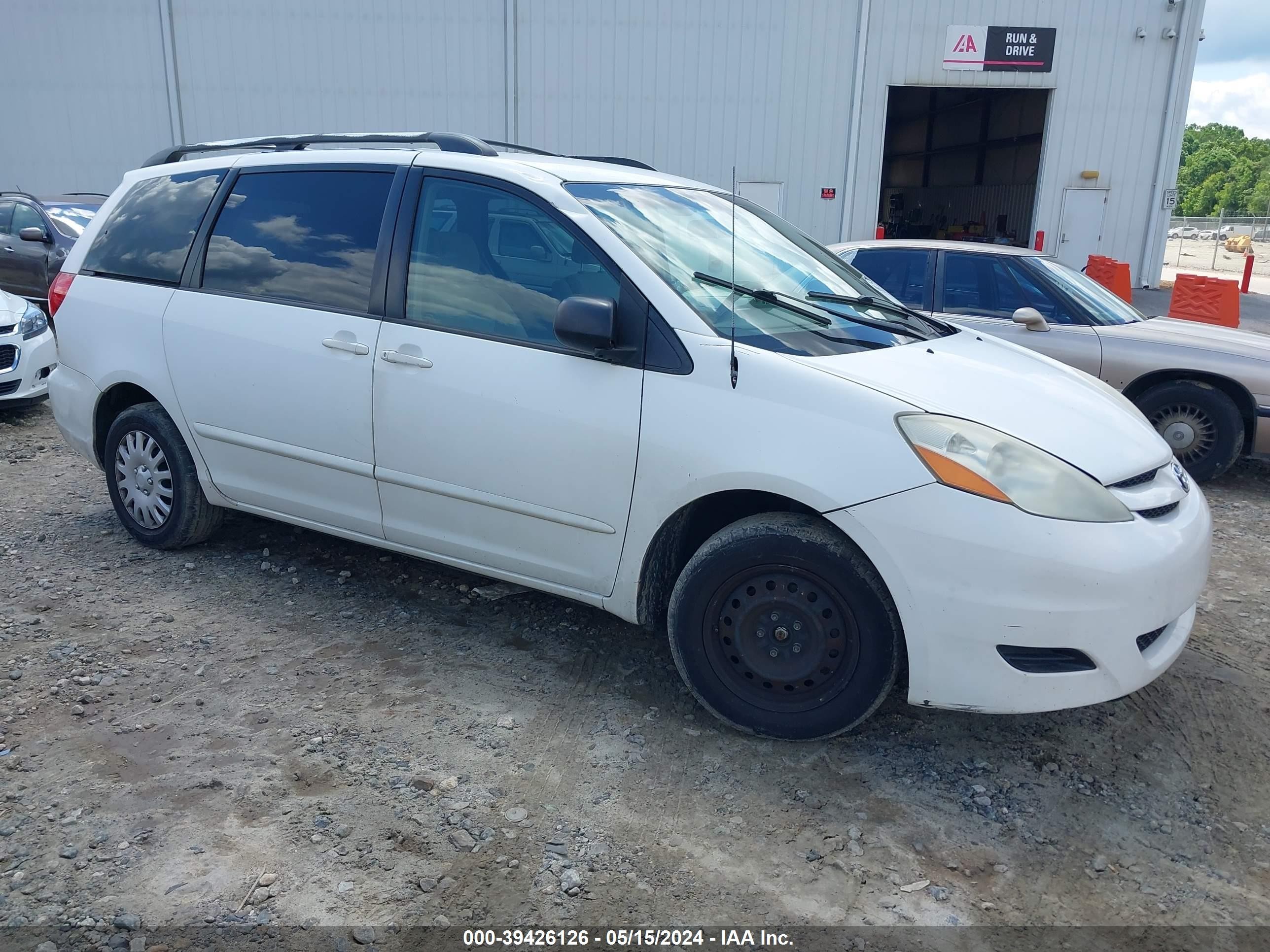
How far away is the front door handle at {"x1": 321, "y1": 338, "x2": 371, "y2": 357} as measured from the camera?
3.76 meters

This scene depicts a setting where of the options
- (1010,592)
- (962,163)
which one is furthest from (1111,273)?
(962,163)

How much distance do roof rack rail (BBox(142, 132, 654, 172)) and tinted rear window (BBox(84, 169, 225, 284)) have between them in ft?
0.68

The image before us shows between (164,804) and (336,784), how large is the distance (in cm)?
48

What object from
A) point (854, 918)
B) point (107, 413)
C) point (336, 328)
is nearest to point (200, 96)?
point (107, 413)

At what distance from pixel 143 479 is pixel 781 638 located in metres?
3.29

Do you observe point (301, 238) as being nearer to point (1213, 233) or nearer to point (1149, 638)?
point (1149, 638)

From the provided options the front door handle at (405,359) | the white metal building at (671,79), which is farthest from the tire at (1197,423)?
the white metal building at (671,79)

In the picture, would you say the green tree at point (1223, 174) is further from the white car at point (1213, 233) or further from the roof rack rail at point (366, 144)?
the roof rack rail at point (366, 144)

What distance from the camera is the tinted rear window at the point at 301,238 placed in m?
3.89

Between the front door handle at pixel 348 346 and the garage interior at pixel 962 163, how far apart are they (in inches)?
709

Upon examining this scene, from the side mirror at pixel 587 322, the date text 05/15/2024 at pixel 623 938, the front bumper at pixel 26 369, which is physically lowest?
the date text 05/15/2024 at pixel 623 938

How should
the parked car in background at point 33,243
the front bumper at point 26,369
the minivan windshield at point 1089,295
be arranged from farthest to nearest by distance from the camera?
the parked car in background at point 33,243, the front bumper at point 26,369, the minivan windshield at point 1089,295

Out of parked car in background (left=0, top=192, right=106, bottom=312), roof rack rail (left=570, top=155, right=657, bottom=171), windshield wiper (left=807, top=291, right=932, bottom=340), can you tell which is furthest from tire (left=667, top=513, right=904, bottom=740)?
parked car in background (left=0, top=192, right=106, bottom=312)

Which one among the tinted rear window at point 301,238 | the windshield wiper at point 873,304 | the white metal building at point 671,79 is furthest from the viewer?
the white metal building at point 671,79
